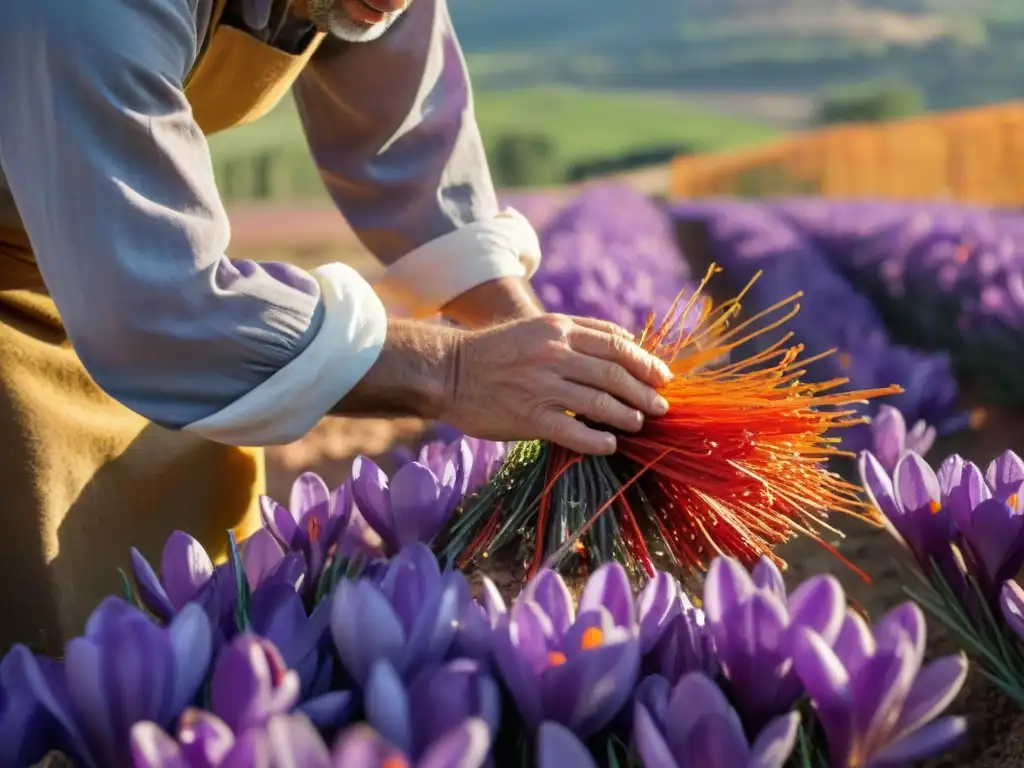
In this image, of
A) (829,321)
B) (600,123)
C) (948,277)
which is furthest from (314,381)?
(600,123)

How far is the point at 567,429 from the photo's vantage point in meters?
1.15

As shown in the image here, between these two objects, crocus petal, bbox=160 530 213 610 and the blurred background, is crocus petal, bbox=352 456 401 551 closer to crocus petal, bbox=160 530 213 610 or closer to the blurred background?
crocus petal, bbox=160 530 213 610

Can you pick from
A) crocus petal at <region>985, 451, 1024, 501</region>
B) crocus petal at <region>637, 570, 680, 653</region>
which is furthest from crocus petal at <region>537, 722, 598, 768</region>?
crocus petal at <region>985, 451, 1024, 501</region>

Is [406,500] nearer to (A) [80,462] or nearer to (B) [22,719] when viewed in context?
(B) [22,719]

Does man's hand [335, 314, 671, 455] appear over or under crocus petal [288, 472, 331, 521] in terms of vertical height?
over

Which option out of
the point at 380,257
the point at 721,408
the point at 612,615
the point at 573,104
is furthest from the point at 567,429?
the point at 573,104

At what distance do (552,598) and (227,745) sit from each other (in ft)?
0.97

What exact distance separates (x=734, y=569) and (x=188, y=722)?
1.50ft

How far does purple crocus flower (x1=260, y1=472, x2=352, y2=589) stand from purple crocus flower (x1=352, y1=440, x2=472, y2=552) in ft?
0.12

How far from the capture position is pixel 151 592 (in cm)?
107

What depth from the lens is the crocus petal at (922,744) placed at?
2.61ft

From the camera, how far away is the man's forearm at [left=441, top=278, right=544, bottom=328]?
166 centimetres

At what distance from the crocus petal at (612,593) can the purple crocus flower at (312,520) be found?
401 millimetres

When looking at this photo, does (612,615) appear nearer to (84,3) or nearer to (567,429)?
(567,429)
